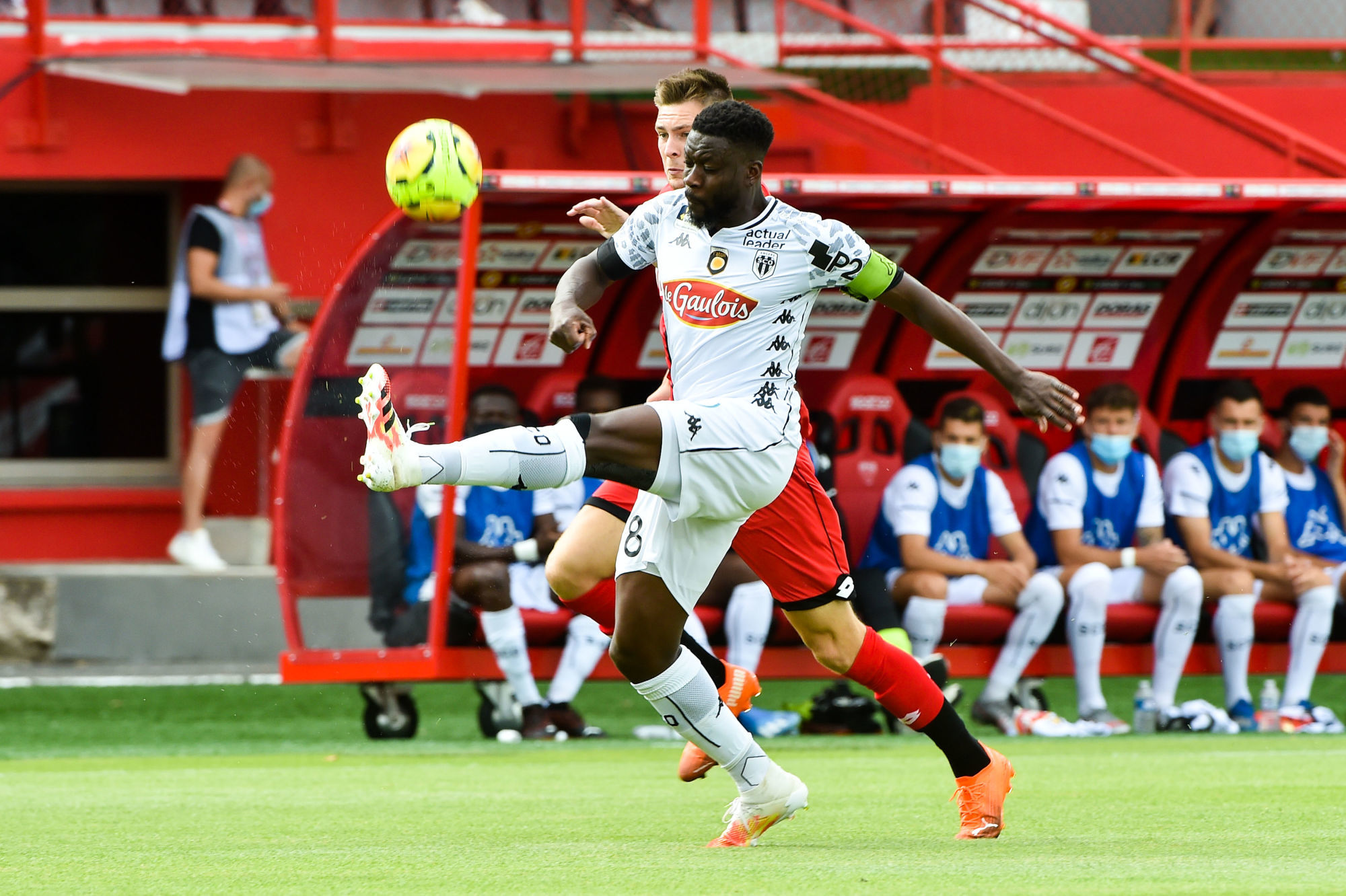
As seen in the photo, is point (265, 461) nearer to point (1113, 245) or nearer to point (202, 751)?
point (202, 751)

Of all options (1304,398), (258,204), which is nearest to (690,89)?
(1304,398)

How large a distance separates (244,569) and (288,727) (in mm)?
1891

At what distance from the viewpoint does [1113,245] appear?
974 centimetres

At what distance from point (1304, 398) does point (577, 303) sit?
560cm

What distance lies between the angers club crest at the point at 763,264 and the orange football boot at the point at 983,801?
1350 millimetres

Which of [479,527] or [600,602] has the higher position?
[600,602]

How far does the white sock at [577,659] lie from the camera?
833 cm

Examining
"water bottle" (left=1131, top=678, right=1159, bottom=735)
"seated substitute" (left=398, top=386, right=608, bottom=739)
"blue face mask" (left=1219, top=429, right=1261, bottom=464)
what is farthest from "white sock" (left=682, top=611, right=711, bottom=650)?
"blue face mask" (left=1219, top=429, right=1261, bottom=464)

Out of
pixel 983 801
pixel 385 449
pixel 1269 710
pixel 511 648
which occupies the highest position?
pixel 385 449

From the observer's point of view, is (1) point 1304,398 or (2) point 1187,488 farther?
(1) point 1304,398

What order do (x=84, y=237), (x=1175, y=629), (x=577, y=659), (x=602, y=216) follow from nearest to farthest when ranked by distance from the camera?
1. (x=602, y=216)
2. (x=577, y=659)
3. (x=1175, y=629)
4. (x=84, y=237)

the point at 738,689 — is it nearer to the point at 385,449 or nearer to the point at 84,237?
the point at 385,449

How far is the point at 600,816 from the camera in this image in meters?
5.49

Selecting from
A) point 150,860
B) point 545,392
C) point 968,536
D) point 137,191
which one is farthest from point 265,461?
point 150,860
